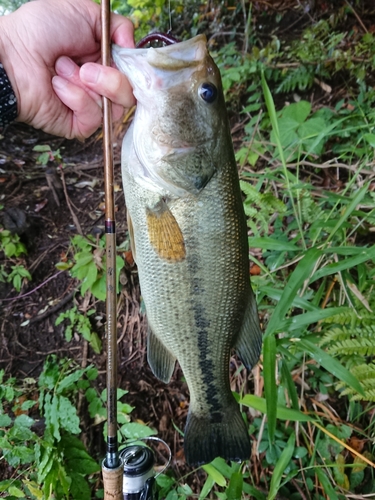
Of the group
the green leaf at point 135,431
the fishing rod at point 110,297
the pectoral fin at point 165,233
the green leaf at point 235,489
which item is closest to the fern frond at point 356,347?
the green leaf at point 235,489

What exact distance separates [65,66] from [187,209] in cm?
93

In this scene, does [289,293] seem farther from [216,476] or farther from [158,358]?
[216,476]

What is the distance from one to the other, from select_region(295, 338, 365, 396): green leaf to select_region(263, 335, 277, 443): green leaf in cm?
23

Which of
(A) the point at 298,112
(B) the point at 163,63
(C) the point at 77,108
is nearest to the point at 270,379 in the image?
(B) the point at 163,63

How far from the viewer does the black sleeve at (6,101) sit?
1742mm

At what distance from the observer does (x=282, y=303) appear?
68.2 inches

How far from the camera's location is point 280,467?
6.51 ft

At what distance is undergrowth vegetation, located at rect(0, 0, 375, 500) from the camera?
73.5 inches

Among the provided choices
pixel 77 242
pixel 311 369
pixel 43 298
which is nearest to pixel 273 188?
pixel 311 369

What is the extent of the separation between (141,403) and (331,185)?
2.30 m

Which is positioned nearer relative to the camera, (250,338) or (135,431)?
(250,338)

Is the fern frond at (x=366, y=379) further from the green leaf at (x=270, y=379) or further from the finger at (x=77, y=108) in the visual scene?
the finger at (x=77, y=108)

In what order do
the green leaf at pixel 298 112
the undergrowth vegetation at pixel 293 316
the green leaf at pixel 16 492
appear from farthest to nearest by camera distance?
the green leaf at pixel 298 112 → the undergrowth vegetation at pixel 293 316 → the green leaf at pixel 16 492

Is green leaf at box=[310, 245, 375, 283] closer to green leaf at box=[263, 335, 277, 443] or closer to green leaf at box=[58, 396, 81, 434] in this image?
green leaf at box=[263, 335, 277, 443]
